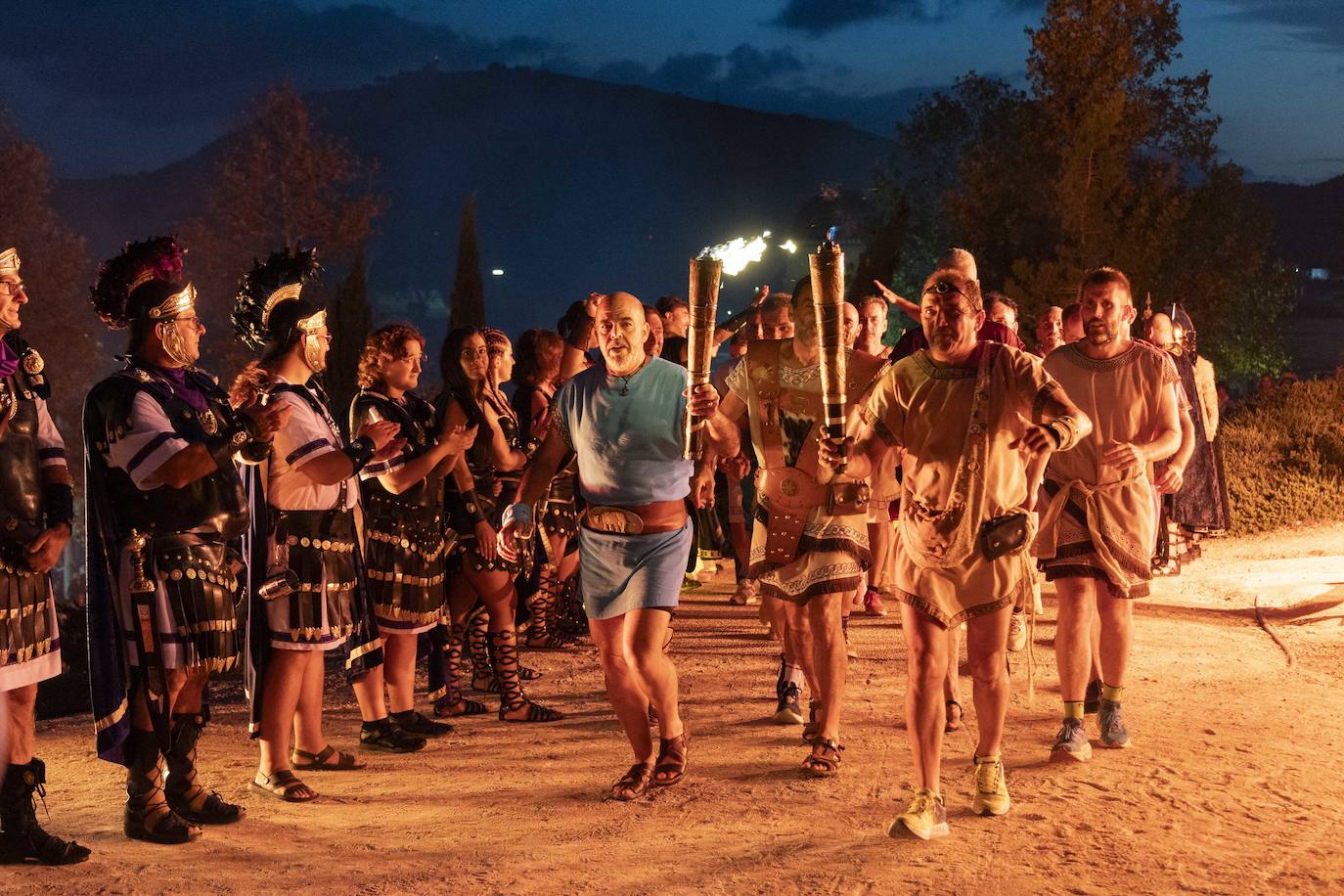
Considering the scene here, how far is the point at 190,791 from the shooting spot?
18.8ft

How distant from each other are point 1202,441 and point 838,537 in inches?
216

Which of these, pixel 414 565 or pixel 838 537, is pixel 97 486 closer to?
pixel 414 565

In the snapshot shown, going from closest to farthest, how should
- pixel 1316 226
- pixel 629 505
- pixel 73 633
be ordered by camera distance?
pixel 629 505
pixel 73 633
pixel 1316 226

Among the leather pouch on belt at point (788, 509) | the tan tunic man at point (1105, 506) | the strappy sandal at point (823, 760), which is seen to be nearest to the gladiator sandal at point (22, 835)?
the strappy sandal at point (823, 760)

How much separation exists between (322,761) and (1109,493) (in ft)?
13.2

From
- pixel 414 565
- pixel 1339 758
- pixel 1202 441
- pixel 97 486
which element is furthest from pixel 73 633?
pixel 1339 758

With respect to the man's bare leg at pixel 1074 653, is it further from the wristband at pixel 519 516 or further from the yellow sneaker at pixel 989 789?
the wristband at pixel 519 516

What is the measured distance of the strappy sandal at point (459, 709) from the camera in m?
7.75

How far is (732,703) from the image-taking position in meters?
7.84

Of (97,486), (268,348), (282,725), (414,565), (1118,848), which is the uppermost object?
(268,348)

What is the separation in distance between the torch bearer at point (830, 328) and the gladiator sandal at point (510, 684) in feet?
9.47

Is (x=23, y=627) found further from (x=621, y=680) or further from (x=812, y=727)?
(x=812, y=727)

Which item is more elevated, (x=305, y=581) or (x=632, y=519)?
(x=632, y=519)

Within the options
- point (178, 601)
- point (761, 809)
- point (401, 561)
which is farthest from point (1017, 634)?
point (178, 601)
